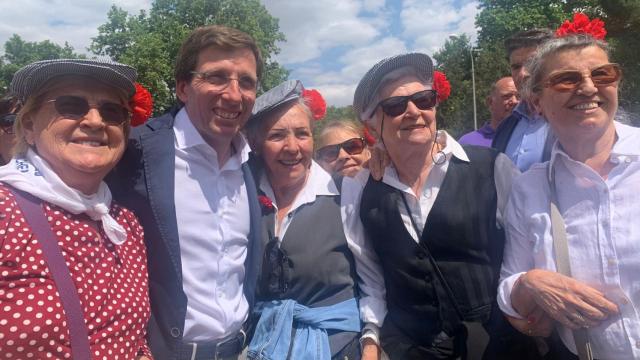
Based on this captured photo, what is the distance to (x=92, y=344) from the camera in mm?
1818

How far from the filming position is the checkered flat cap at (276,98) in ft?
10.1

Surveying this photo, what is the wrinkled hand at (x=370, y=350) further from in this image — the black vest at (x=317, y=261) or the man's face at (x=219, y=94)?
the man's face at (x=219, y=94)

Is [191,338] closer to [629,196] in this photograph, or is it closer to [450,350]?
[450,350]

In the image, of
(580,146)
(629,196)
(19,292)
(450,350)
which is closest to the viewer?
(19,292)

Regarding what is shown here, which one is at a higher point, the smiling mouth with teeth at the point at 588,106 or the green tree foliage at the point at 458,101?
the green tree foliage at the point at 458,101

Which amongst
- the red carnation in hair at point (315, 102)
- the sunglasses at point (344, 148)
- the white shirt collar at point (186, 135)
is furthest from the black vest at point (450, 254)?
the sunglasses at point (344, 148)

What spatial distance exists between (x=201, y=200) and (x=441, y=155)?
1.34 meters

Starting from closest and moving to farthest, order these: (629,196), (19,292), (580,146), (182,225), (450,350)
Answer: (19,292)
(629,196)
(580,146)
(450,350)
(182,225)

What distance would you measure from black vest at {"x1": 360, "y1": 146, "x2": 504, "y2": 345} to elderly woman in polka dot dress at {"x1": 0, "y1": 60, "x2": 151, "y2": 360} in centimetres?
128

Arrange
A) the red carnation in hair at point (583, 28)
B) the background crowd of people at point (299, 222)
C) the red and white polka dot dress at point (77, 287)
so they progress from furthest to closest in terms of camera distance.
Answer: the red carnation in hair at point (583, 28) < the background crowd of people at point (299, 222) < the red and white polka dot dress at point (77, 287)

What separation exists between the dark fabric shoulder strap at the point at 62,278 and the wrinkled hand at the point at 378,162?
1607 mm

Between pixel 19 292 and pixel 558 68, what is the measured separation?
2.45 m

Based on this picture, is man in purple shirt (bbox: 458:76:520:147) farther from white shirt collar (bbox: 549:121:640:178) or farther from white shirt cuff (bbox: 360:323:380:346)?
white shirt cuff (bbox: 360:323:380:346)

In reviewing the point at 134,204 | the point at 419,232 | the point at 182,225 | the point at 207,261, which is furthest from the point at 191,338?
the point at 419,232
